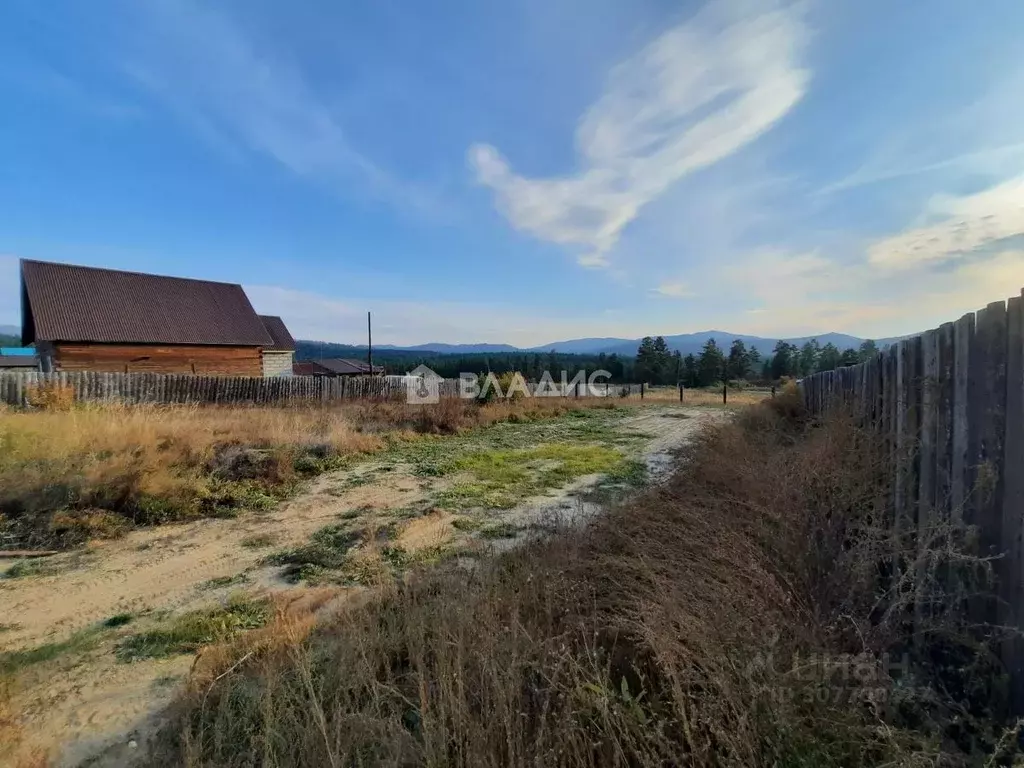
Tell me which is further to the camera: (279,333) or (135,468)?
(279,333)

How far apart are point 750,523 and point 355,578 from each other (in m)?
3.04

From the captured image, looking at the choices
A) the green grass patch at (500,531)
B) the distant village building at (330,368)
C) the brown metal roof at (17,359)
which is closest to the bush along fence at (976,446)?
the green grass patch at (500,531)

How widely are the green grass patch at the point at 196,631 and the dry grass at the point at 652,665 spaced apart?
594mm

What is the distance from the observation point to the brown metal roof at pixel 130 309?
1825 cm

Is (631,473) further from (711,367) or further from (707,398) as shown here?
(711,367)

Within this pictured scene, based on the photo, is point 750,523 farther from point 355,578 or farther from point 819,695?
point 355,578

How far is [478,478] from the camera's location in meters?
7.39

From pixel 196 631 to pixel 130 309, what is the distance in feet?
74.5

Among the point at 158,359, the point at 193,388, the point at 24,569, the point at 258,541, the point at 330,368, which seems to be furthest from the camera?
the point at 330,368

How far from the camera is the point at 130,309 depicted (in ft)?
66.1

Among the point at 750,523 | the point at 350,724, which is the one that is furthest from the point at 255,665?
the point at 750,523

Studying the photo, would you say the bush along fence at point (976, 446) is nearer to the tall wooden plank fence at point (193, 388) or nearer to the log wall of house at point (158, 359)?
the tall wooden plank fence at point (193, 388)

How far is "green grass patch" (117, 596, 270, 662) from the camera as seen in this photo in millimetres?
2926

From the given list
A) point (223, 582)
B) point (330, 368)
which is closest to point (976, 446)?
point (223, 582)
